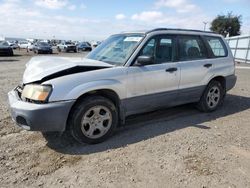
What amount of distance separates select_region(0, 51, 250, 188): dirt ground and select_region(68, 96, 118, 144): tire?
155 millimetres

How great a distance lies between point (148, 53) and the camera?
4.95 meters

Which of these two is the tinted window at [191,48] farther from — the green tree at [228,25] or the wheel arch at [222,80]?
the green tree at [228,25]

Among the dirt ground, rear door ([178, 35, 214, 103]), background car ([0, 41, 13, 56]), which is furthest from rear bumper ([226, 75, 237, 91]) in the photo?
background car ([0, 41, 13, 56])

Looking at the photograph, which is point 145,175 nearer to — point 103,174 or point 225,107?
point 103,174

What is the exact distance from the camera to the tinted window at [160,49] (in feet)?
16.3

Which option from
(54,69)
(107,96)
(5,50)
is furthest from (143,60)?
(5,50)

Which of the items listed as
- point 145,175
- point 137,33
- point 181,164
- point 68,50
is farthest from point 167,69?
point 68,50

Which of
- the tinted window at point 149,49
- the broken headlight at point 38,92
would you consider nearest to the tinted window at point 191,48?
the tinted window at point 149,49

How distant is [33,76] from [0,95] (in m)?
4.04

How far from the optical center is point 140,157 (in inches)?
156

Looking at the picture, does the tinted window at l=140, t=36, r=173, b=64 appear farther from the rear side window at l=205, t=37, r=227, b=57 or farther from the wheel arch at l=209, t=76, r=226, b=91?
the wheel arch at l=209, t=76, r=226, b=91

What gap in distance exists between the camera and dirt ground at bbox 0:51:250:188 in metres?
3.41

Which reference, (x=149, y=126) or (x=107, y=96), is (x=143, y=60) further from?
(x=149, y=126)

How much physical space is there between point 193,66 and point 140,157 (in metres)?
2.51
